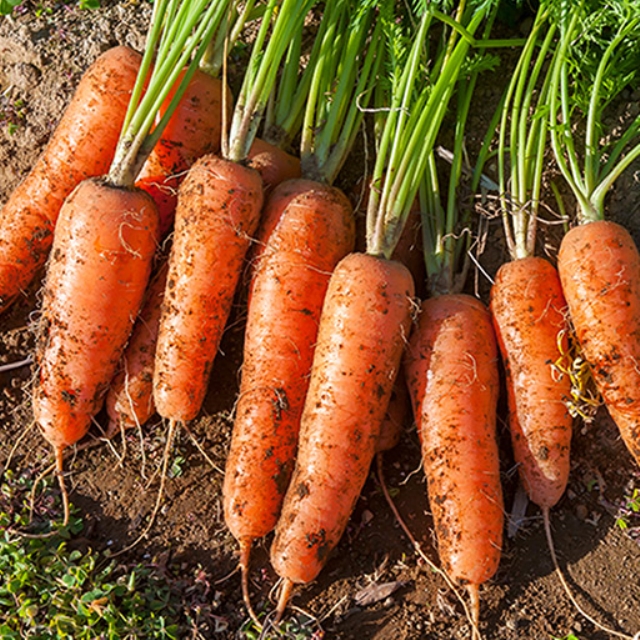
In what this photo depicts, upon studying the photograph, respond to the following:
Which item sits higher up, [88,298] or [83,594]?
[88,298]

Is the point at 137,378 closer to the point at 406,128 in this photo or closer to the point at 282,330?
the point at 282,330

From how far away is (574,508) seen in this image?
2.70 metres

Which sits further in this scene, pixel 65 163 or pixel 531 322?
pixel 65 163

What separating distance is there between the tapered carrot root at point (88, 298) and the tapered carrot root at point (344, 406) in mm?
778

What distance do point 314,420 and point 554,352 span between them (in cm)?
90

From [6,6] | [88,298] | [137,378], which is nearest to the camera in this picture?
[88,298]

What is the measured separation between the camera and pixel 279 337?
2.74m

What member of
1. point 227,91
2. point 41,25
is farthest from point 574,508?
point 41,25

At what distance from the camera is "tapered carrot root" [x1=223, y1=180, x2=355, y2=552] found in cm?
267

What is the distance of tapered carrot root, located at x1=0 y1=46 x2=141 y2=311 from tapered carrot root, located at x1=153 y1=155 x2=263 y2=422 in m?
0.49

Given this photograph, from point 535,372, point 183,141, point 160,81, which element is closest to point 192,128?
point 183,141

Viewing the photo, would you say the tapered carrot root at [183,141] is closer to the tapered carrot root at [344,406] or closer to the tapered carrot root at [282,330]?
the tapered carrot root at [282,330]

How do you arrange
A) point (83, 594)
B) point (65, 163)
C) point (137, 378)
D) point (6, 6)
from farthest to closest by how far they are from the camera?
point (6, 6) → point (65, 163) → point (137, 378) → point (83, 594)

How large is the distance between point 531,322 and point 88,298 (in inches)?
64.1
